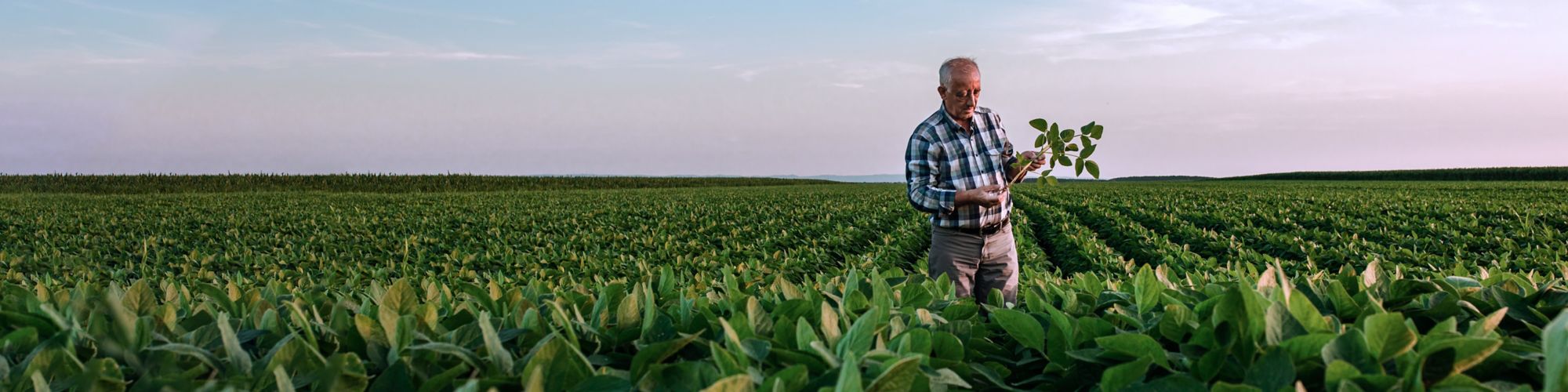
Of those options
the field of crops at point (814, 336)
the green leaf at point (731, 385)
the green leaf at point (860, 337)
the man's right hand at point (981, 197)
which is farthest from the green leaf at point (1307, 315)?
the man's right hand at point (981, 197)

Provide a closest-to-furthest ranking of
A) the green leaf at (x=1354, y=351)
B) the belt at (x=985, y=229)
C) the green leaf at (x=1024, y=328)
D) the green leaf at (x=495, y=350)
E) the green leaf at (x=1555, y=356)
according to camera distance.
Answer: the green leaf at (x=1555, y=356) → the green leaf at (x=1354, y=351) → the green leaf at (x=495, y=350) → the green leaf at (x=1024, y=328) → the belt at (x=985, y=229)

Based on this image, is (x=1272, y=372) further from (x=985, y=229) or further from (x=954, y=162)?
(x=985, y=229)

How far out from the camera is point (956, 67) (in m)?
4.26

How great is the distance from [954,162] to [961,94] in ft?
1.49

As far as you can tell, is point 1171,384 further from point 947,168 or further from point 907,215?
point 907,215

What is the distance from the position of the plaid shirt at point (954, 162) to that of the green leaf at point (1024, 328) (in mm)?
2573

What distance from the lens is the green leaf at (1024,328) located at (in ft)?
5.85

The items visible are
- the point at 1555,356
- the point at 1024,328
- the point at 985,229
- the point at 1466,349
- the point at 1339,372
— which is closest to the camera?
the point at 1555,356

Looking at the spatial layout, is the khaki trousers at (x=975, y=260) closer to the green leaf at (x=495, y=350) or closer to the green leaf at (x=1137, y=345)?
the green leaf at (x=1137, y=345)

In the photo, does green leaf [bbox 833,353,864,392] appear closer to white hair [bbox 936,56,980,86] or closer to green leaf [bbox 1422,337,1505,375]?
green leaf [bbox 1422,337,1505,375]

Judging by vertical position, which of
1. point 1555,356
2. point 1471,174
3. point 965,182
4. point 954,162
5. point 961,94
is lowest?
point 1471,174

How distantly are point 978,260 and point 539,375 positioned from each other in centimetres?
398

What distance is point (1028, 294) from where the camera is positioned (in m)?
2.38

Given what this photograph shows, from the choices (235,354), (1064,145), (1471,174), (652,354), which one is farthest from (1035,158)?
(1471,174)
